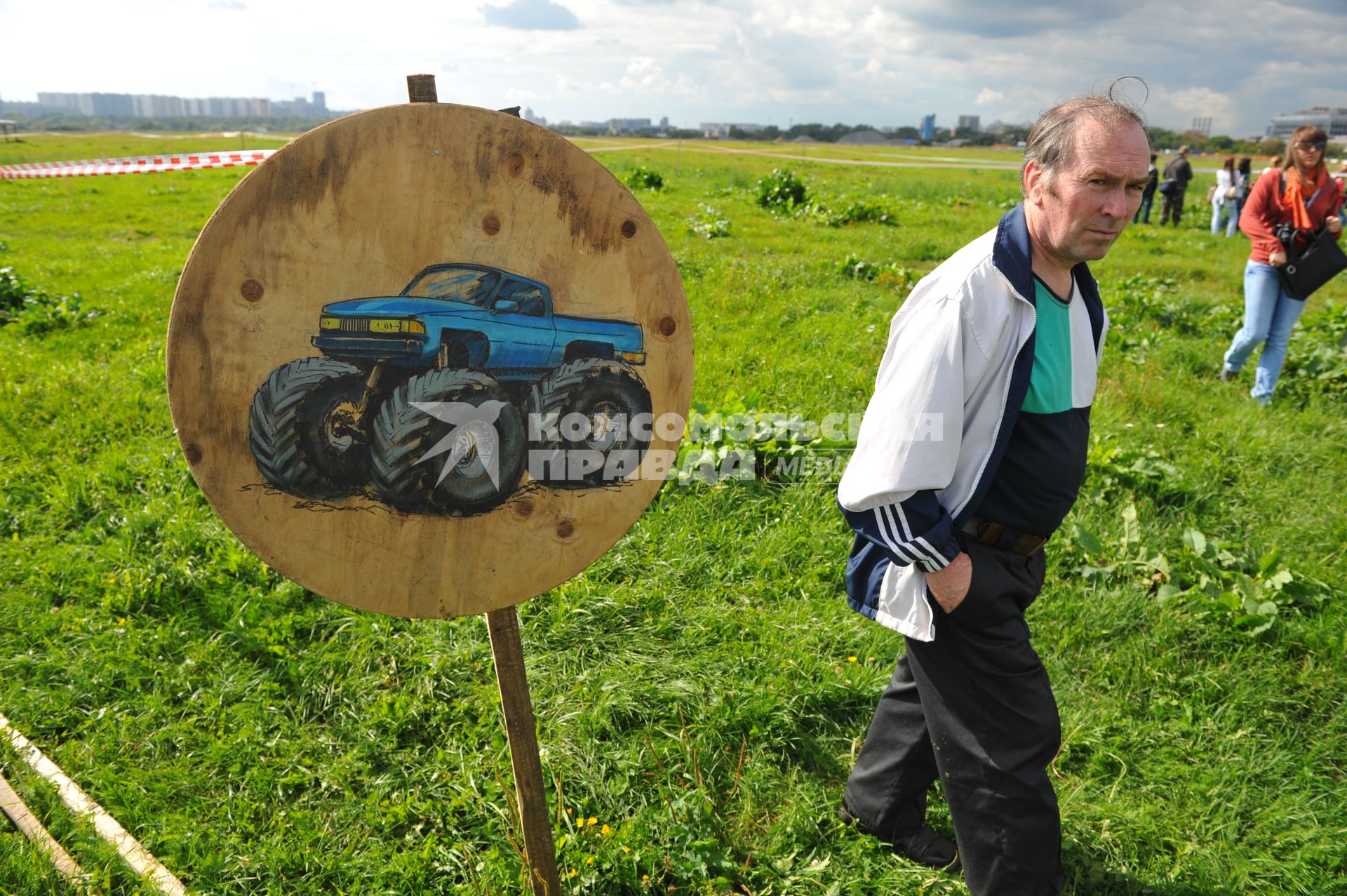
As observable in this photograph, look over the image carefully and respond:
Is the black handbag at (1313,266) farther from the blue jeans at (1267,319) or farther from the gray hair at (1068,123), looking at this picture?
the gray hair at (1068,123)

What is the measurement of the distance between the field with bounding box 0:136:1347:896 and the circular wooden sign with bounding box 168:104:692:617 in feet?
3.89

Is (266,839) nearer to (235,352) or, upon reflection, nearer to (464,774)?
(464,774)

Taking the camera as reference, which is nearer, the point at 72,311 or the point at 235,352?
the point at 235,352

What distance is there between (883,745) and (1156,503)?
9.34 feet

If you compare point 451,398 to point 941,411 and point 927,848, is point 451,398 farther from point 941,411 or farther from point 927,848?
point 927,848

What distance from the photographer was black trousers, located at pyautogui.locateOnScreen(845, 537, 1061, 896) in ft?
6.54

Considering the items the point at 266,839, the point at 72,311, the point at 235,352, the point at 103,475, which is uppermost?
the point at 235,352

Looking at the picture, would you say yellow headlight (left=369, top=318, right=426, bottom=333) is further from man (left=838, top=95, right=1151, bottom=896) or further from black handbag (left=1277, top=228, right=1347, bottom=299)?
black handbag (left=1277, top=228, right=1347, bottom=299)

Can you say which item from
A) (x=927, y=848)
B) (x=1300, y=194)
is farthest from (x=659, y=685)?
(x=1300, y=194)

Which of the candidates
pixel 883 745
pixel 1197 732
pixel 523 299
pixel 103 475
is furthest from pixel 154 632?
pixel 1197 732

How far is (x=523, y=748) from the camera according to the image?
2.02 m

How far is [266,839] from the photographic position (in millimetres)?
2477

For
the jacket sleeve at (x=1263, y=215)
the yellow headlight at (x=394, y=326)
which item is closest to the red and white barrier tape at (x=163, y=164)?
the yellow headlight at (x=394, y=326)

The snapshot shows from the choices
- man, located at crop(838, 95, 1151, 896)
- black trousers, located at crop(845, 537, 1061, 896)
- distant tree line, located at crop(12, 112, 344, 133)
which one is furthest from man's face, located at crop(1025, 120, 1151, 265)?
distant tree line, located at crop(12, 112, 344, 133)
